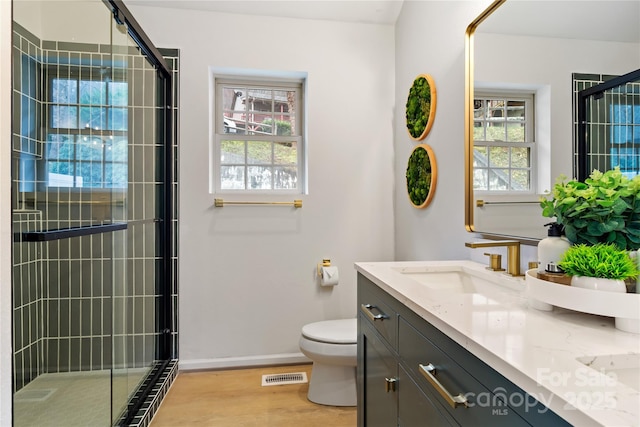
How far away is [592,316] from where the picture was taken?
0.83m

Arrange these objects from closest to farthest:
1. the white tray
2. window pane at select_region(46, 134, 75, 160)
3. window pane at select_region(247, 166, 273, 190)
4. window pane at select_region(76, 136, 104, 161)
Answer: the white tray < window pane at select_region(46, 134, 75, 160) < window pane at select_region(76, 136, 104, 161) < window pane at select_region(247, 166, 273, 190)

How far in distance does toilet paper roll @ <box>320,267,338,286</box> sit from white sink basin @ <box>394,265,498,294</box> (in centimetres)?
101

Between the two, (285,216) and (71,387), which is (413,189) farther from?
(71,387)

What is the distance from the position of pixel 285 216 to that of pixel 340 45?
1280mm

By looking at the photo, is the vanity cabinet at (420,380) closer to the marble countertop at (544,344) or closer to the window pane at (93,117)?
the marble countertop at (544,344)

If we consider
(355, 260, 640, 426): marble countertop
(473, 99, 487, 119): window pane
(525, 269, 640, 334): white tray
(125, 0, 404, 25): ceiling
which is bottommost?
(355, 260, 640, 426): marble countertop

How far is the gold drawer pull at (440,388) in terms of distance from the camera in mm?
742

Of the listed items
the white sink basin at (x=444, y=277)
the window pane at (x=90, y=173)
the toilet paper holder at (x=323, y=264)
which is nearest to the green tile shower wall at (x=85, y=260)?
the window pane at (x=90, y=173)

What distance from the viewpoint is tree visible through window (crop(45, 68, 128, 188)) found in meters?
1.50

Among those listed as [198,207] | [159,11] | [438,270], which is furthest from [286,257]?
[159,11]

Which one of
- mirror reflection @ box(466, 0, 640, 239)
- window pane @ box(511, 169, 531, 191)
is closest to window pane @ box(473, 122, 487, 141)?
mirror reflection @ box(466, 0, 640, 239)

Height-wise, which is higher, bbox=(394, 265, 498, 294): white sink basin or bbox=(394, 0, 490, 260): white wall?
bbox=(394, 0, 490, 260): white wall

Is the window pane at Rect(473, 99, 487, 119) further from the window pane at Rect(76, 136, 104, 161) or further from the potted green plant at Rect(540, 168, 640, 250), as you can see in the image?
the window pane at Rect(76, 136, 104, 161)

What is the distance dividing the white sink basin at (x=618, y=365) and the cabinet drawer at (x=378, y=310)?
22.4 inches
